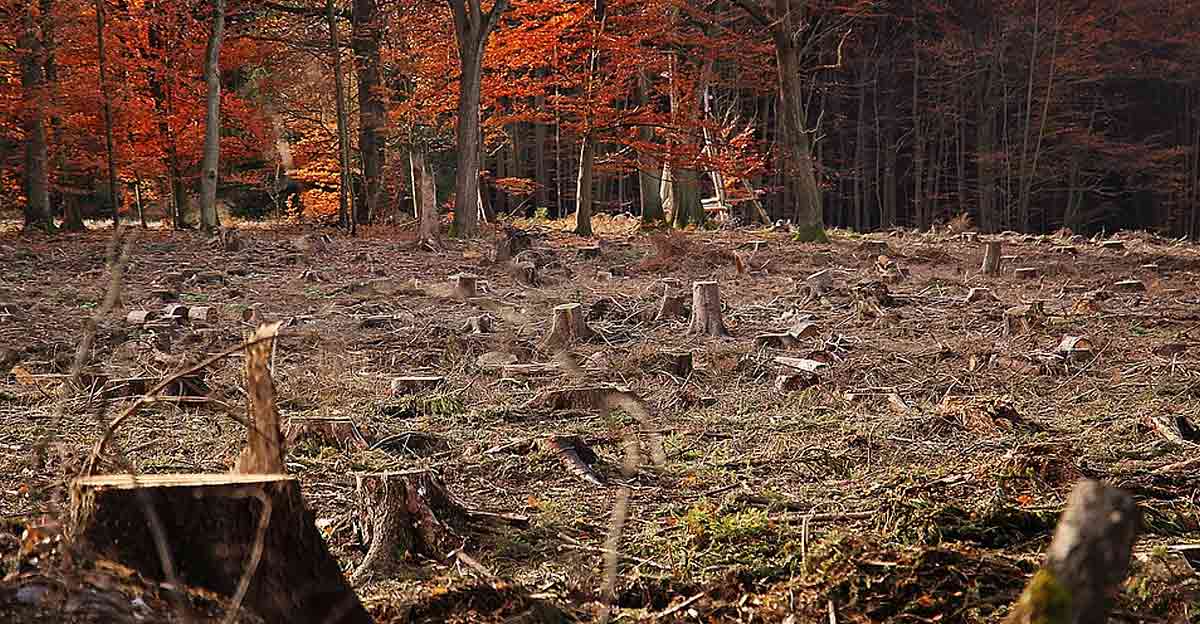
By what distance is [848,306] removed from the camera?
9.18 metres

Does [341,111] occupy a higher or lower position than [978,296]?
higher

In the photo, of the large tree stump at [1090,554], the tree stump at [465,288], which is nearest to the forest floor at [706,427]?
the tree stump at [465,288]

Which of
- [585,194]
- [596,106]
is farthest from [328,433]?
[585,194]

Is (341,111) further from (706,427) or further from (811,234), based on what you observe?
(706,427)

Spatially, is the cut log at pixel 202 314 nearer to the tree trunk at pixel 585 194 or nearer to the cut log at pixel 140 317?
the cut log at pixel 140 317

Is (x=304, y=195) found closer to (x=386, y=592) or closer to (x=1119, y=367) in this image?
(x=1119, y=367)

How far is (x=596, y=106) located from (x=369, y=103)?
18.1 ft

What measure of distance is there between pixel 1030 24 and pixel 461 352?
25869mm

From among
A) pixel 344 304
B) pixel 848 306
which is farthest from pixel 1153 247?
pixel 344 304

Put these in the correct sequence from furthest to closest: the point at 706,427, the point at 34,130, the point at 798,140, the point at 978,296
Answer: the point at 34,130 < the point at 798,140 < the point at 978,296 < the point at 706,427

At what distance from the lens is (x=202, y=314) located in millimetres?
8148

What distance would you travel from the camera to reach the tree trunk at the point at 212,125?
19.0 meters

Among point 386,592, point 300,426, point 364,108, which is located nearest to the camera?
point 386,592

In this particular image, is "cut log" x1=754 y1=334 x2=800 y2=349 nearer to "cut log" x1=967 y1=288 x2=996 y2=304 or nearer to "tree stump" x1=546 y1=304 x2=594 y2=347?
"tree stump" x1=546 y1=304 x2=594 y2=347
